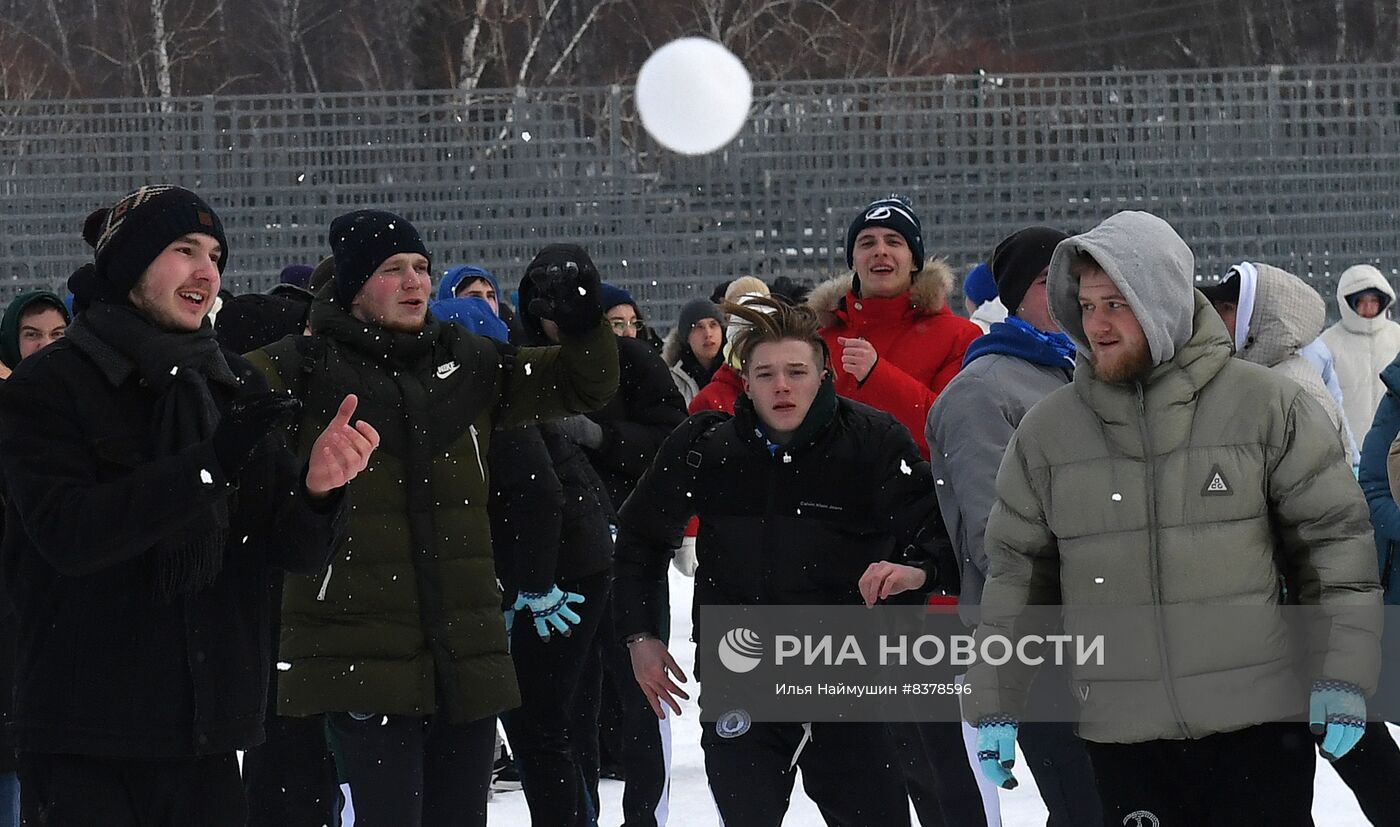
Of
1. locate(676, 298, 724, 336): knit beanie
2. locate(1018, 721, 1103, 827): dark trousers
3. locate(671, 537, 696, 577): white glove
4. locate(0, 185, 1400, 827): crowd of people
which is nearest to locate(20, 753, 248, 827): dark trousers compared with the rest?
locate(0, 185, 1400, 827): crowd of people

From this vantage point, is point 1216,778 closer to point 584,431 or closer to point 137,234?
point 137,234

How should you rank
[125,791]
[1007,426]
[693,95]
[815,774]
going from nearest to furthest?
[125,791]
[815,774]
[1007,426]
[693,95]

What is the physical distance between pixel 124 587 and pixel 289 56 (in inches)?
1020

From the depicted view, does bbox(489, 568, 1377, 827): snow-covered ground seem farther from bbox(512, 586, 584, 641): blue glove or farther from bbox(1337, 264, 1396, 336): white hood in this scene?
bbox(1337, 264, 1396, 336): white hood

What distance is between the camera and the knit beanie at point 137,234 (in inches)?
143

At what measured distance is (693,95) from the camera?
2205 cm

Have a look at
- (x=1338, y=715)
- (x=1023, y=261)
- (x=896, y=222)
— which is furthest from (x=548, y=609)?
(x=1338, y=715)

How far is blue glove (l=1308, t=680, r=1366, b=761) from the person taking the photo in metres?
3.39

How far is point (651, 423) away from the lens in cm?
634

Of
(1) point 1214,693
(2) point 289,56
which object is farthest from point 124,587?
(2) point 289,56

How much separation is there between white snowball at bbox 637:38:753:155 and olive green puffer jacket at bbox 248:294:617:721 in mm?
8853

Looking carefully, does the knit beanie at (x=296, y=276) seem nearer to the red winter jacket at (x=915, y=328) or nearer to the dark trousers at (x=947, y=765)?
the red winter jacket at (x=915, y=328)

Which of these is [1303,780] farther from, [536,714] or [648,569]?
[536,714]

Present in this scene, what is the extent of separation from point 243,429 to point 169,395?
27cm
